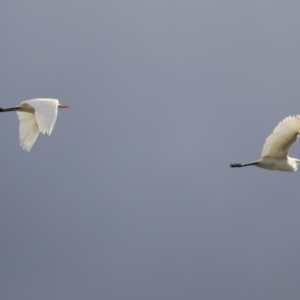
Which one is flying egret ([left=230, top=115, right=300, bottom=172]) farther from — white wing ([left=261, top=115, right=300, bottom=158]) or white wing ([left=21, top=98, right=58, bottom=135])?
white wing ([left=21, top=98, right=58, bottom=135])

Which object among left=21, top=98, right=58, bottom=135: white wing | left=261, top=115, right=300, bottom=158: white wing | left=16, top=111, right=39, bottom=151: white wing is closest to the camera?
left=21, top=98, right=58, bottom=135: white wing

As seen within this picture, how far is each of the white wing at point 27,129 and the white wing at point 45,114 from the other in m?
2.01

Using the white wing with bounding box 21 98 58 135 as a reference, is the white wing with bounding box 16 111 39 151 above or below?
below

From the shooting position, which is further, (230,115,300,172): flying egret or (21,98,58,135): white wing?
(230,115,300,172): flying egret

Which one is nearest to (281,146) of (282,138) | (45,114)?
(282,138)

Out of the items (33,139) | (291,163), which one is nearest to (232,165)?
(291,163)

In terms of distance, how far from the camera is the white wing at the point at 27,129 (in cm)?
2102

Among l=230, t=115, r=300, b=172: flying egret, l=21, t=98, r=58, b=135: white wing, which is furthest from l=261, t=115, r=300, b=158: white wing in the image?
l=21, t=98, r=58, b=135: white wing

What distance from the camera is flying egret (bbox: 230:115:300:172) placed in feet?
66.8

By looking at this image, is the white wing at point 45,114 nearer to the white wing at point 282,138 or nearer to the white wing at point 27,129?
the white wing at point 27,129

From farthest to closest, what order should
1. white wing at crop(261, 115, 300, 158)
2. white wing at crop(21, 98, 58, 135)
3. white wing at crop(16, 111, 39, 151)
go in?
white wing at crop(16, 111, 39, 151), white wing at crop(261, 115, 300, 158), white wing at crop(21, 98, 58, 135)

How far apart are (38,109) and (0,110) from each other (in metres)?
4.11

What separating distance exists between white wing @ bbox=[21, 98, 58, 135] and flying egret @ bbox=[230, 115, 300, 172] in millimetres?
5040

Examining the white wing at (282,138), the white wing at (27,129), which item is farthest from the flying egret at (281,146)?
the white wing at (27,129)
